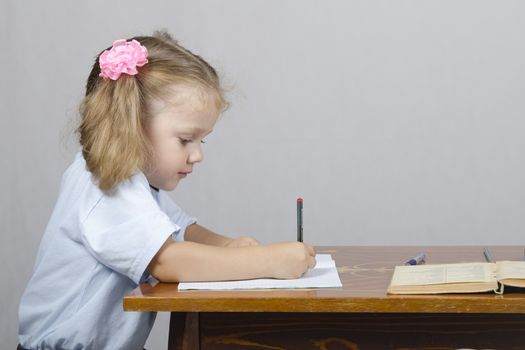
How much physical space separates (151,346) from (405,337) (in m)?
2.24

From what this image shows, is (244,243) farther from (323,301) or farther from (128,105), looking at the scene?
(323,301)

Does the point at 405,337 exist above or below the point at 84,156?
below

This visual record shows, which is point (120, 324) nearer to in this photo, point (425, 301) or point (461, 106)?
point (425, 301)

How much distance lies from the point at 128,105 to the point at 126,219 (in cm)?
26

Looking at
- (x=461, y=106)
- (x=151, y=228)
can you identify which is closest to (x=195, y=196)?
(x=461, y=106)

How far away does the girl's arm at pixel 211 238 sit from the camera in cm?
210

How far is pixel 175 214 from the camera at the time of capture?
2297mm

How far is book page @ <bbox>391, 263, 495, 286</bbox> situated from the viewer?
5.12ft

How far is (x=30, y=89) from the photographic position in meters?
3.65

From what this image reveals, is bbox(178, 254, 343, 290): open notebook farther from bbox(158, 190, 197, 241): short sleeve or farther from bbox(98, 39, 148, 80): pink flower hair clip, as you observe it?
bbox(158, 190, 197, 241): short sleeve

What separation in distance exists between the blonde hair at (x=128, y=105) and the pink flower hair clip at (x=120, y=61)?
0.7 inches

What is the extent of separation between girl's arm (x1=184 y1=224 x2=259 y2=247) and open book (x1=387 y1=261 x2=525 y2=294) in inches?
18.6

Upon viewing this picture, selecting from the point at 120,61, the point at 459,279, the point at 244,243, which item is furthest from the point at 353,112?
the point at 459,279

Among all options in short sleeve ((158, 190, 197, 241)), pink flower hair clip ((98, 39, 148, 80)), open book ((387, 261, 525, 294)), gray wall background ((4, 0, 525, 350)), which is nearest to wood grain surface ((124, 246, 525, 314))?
open book ((387, 261, 525, 294))
